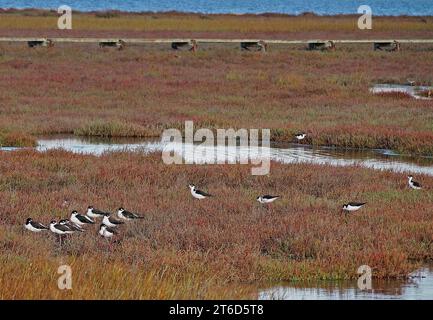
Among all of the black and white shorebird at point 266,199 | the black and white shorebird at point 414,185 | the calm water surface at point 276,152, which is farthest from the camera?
the calm water surface at point 276,152

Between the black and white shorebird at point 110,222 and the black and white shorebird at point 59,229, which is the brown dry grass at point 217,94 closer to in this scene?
the black and white shorebird at point 110,222

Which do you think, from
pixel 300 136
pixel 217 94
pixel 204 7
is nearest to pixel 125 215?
pixel 300 136

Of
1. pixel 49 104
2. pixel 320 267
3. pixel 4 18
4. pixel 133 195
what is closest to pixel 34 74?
pixel 49 104

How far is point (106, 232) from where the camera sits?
43.1 ft

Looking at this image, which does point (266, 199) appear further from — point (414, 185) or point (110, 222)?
point (414, 185)

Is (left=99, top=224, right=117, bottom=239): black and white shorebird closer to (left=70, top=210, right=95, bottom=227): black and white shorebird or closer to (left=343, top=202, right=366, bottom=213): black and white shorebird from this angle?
(left=70, top=210, right=95, bottom=227): black and white shorebird

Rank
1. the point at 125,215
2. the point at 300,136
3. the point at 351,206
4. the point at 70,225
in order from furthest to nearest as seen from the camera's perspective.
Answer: the point at 300,136 → the point at 351,206 → the point at 125,215 → the point at 70,225

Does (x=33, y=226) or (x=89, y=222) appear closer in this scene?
(x=33, y=226)

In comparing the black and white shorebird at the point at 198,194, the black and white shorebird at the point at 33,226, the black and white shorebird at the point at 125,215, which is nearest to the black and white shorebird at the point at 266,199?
the black and white shorebird at the point at 198,194

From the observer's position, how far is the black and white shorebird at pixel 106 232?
13.1 metres

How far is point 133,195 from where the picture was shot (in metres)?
16.2

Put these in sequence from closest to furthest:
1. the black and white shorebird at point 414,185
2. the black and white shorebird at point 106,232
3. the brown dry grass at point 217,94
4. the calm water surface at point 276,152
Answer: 1. the black and white shorebird at point 106,232
2. the black and white shorebird at point 414,185
3. the calm water surface at point 276,152
4. the brown dry grass at point 217,94

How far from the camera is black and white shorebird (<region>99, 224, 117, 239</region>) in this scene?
517 inches
